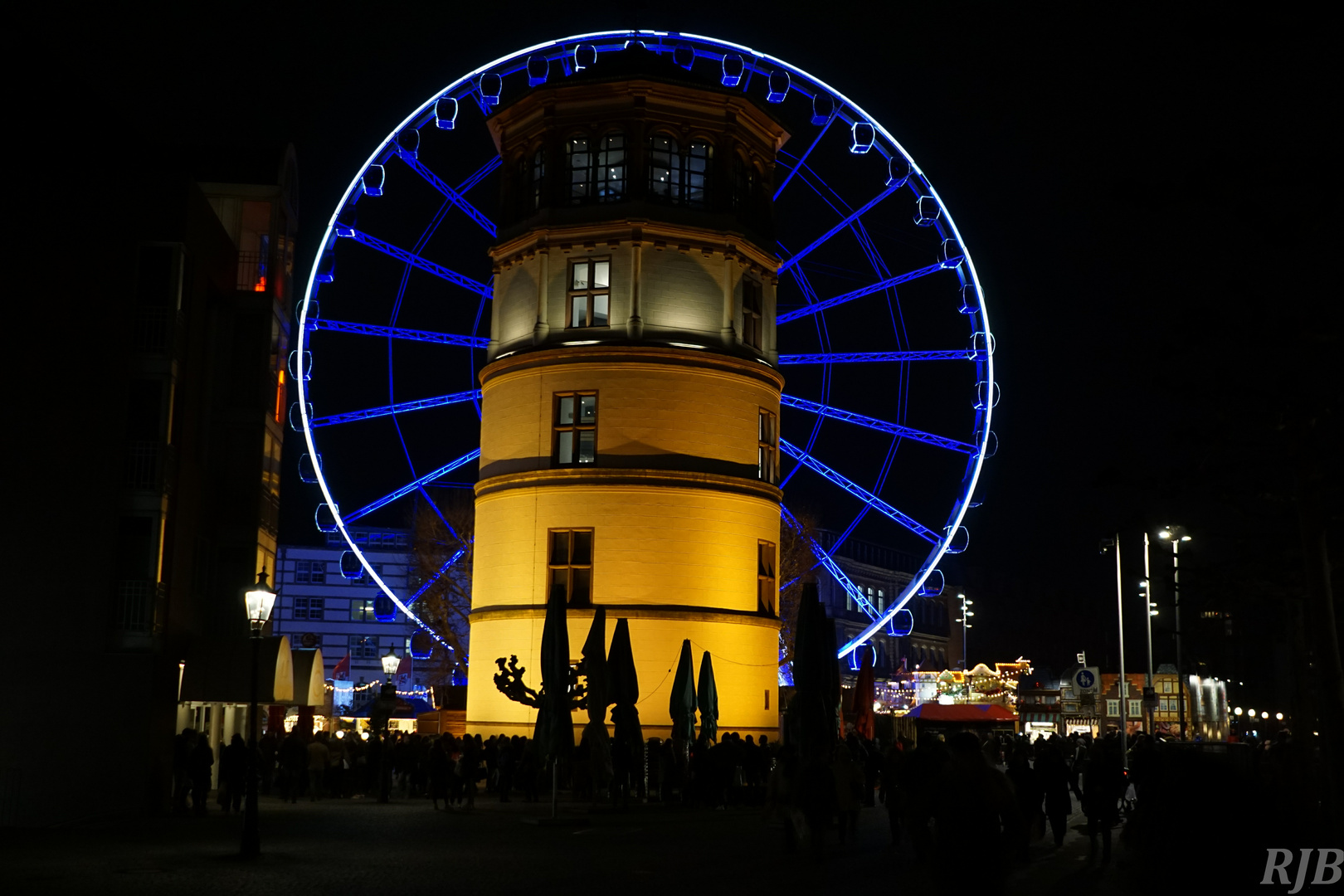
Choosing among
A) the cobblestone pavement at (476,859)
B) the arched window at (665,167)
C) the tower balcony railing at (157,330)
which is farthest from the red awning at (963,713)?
the tower balcony railing at (157,330)

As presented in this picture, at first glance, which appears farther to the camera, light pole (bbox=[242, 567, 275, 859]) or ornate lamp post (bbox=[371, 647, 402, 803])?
ornate lamp post (bbox=[371, 647, 402, 803])

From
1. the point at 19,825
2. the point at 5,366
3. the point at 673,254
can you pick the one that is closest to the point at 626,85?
the point at 673,254

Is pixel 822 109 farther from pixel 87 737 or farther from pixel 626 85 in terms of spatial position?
pixel 87 737

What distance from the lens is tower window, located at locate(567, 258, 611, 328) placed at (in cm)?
4038

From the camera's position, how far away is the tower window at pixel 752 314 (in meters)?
42.0

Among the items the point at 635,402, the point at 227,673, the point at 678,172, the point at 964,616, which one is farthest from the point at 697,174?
the point at 964,616

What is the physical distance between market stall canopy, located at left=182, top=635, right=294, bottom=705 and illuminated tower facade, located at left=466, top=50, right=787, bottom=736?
23.1 feet

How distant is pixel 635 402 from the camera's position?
129 feet

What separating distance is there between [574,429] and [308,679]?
914cm

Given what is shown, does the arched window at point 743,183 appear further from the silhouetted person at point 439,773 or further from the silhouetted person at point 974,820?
the silhouetted person at point 974,820

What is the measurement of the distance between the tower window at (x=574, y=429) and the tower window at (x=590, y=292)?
2.08 metres

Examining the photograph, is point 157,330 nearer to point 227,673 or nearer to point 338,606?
point 227,673

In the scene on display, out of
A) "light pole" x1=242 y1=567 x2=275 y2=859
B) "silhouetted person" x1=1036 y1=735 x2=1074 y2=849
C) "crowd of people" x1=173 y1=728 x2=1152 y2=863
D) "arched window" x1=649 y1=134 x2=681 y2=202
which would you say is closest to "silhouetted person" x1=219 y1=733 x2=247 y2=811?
"crowd of people" x1=173 y1=728 x2=1152 y2=863

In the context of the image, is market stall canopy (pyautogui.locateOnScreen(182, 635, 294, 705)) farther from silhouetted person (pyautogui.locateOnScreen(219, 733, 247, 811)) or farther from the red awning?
the red awning
